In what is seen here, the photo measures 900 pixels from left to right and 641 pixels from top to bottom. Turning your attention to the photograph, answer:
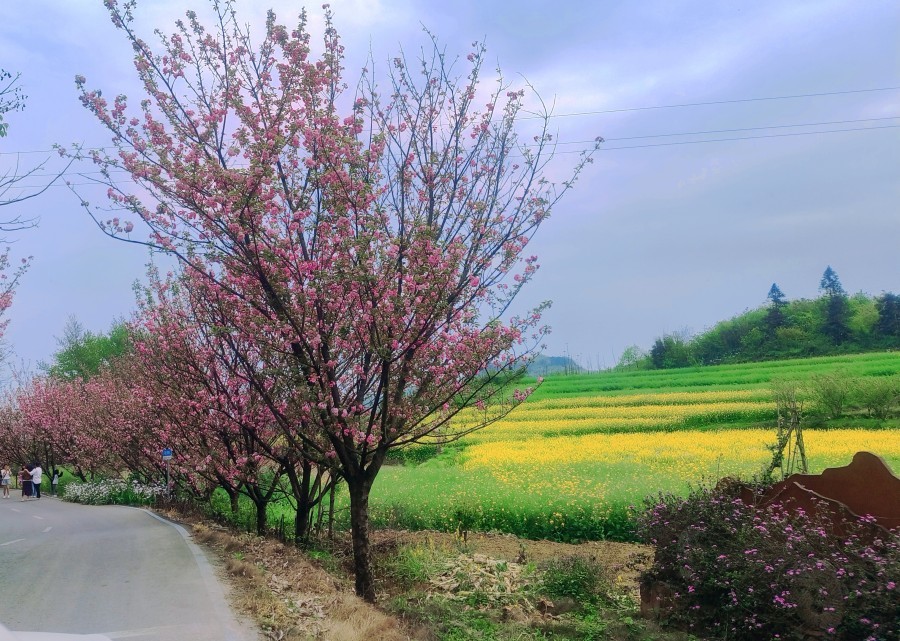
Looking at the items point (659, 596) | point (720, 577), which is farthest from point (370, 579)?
point (720, 577)

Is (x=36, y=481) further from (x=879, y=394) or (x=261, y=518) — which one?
(x=879, y=394)

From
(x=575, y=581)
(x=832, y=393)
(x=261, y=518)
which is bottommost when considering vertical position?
(x=575, y=581)

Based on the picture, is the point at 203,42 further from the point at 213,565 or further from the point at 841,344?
the point at 841,344

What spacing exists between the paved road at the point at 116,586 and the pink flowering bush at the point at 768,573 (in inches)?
173

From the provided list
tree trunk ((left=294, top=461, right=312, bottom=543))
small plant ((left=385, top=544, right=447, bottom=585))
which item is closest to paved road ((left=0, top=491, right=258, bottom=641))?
tree trunk ((left=294, top=461, right=312, bottom=543))

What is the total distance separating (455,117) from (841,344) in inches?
1925

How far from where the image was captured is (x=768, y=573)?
6.61 m

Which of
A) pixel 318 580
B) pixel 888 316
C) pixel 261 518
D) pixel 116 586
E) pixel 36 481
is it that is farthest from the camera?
pixel 888 316

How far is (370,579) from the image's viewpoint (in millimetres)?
9328

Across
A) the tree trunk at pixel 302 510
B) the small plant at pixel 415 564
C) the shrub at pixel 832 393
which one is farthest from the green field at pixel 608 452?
the tree trunk at pixel 302 510

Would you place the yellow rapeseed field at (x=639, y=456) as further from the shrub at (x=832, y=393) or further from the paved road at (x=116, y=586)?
the paved road at (x=116, y=586)

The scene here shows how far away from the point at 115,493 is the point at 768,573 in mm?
25726

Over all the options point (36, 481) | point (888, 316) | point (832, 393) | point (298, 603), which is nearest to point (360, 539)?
point (298, 603)

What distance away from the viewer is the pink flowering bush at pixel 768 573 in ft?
19.5
